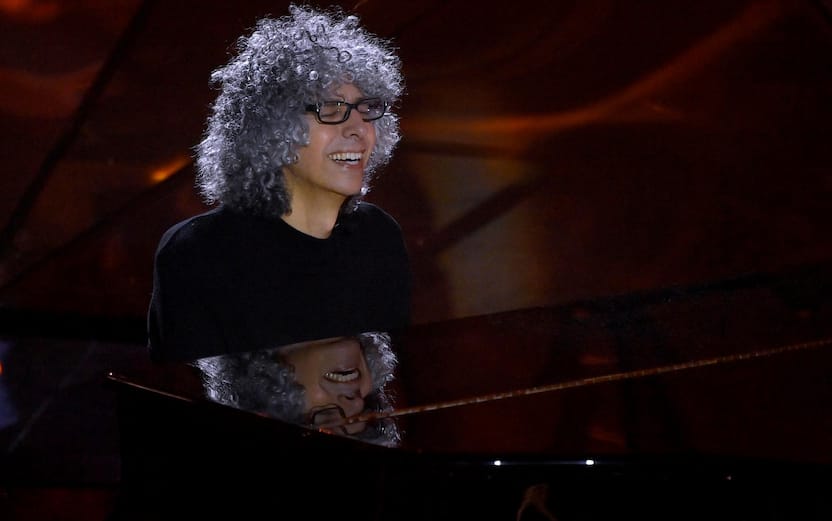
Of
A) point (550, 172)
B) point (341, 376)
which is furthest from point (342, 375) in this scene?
point (550, 172)

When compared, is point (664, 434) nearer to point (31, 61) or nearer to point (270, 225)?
point (270, 225)

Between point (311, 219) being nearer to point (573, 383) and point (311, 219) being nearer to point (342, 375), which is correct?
point (342, 375)

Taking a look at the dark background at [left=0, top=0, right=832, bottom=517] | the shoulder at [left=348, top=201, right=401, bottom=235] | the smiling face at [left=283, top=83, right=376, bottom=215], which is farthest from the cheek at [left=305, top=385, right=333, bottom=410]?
the dark background at [left=0, top=0, right=832, bottom=517]

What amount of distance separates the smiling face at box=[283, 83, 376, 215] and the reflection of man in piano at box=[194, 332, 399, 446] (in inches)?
14.0

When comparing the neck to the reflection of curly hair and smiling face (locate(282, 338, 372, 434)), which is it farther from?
smiling face (locate(282, 338, 372, 434))

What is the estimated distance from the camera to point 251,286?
6.30 feet

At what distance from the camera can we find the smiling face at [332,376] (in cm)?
135

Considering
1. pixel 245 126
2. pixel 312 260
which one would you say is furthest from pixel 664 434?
pixel 245 126

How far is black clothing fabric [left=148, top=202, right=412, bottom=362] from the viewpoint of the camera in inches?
74.0

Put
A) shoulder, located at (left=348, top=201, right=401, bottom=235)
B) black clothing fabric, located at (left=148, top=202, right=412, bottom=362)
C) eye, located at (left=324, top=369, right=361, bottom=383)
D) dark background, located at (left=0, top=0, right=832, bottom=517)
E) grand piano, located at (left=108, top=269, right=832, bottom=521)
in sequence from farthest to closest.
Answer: dark background, located at (left=0, top=0, right=832, bottom=517), shoulder, located at (left=348, top=201, right=401, bottom=235), black clothing fabric, located at (left=148, top=202, right=412, bottom=362), eye, located at (left=324, top=369, right=361, bottom=383), grand piano, located at (left=108, top=269, right=832, bottom=521)

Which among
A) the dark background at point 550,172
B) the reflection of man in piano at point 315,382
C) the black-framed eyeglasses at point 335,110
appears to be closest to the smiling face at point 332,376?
the reflection of man in piano at point 315,382

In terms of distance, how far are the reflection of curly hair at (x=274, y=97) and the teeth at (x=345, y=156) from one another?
6 cm

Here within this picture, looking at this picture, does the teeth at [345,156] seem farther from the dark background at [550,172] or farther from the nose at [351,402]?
the dark background at [550,172]

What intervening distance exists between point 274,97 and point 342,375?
736 mm
